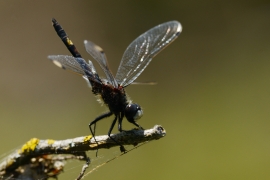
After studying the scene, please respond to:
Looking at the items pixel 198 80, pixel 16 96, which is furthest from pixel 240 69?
pixel 16 96

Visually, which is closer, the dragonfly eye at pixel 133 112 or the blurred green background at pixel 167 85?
the dragonfly eye at pixel 133 112

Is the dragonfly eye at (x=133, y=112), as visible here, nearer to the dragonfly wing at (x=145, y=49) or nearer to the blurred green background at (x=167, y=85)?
the dragonfly wing at (x=145, y=49)

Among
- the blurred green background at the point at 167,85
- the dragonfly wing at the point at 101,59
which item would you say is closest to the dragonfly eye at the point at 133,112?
the dragonfly wing at the point at 101,59

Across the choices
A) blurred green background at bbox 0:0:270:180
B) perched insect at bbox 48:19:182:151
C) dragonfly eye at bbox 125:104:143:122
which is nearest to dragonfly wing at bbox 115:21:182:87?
perched insect at bbox 48:19:182:151

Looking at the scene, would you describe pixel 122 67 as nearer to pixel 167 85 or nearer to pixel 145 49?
pixel 145 49

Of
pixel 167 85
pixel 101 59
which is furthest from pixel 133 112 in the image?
pixel 167 85

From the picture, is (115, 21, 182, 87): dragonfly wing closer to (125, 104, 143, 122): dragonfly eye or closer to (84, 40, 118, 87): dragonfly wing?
(84, 40, 118, 87): dragonfly wing

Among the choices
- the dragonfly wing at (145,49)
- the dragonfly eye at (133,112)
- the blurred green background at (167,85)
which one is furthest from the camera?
the blurred green background at (167,85)
